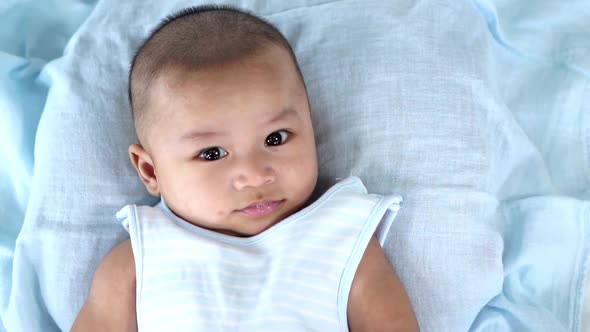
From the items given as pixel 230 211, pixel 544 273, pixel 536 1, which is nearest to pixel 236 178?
pixel 230 211

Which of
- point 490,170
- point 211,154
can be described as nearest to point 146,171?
point 211,154

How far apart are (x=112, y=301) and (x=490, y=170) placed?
0.70 m

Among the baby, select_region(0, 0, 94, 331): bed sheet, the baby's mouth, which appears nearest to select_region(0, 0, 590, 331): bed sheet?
select_region(0, 0, 94, 331): bed sheet

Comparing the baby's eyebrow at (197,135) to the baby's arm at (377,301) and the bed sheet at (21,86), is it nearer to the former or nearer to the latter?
the baby's arm at (377,301)

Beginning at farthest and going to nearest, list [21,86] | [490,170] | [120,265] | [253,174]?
[21,86], [490,170], [120,265], [253,174]

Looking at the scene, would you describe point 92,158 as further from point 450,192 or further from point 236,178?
point 450,192

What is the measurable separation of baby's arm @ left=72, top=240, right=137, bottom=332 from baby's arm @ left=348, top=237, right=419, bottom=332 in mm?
362

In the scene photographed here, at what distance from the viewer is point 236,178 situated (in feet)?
3.71

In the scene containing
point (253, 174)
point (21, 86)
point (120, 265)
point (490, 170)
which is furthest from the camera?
→ point (21, 86)

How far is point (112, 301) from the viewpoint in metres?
1.20

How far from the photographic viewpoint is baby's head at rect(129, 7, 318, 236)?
1.13 meters

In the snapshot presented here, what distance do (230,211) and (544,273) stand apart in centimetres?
62

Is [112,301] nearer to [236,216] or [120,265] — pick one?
[120,265]

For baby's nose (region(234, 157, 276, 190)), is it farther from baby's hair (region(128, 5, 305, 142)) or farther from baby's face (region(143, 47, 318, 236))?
baby's hair (region(128, 5, 305, 142))
